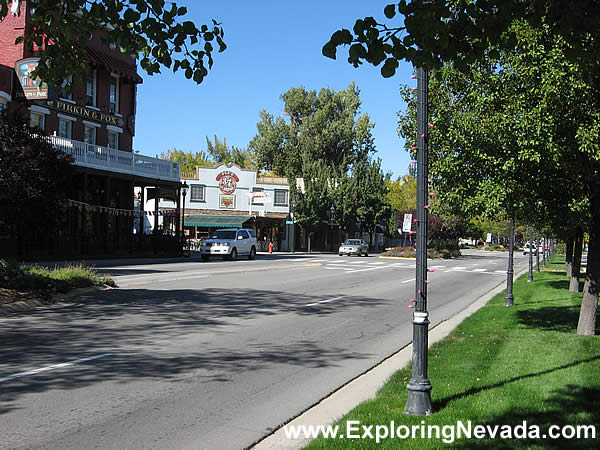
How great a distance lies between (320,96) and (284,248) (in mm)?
20929

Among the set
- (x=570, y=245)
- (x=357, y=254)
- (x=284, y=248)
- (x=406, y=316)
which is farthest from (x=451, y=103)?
(x=284, y=248)

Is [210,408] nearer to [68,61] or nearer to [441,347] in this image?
[441,347]

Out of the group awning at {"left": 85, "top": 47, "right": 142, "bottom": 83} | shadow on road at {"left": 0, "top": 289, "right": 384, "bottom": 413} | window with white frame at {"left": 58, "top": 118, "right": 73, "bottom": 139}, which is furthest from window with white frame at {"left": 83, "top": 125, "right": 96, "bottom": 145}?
shadow on road at {"left": 0, "top": 289, "right": 384, "bottom": 413}

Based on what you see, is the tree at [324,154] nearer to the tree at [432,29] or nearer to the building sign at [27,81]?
the building sign at [27,81]

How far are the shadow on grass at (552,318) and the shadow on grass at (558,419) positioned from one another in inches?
218

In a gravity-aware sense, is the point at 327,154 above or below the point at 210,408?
above

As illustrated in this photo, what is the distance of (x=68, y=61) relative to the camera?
884 cm

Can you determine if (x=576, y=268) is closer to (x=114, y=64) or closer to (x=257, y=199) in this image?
(x=114, y=64)

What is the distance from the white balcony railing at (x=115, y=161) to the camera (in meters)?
29.9

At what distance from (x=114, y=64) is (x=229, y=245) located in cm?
1252

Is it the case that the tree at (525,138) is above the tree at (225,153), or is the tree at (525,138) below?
below

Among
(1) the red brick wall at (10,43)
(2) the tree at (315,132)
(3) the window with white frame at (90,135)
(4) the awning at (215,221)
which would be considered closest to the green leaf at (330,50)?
(1) the red brick wall at (10,43)

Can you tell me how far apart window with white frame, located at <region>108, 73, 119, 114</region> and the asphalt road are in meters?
22.5

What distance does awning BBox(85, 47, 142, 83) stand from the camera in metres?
32.2
